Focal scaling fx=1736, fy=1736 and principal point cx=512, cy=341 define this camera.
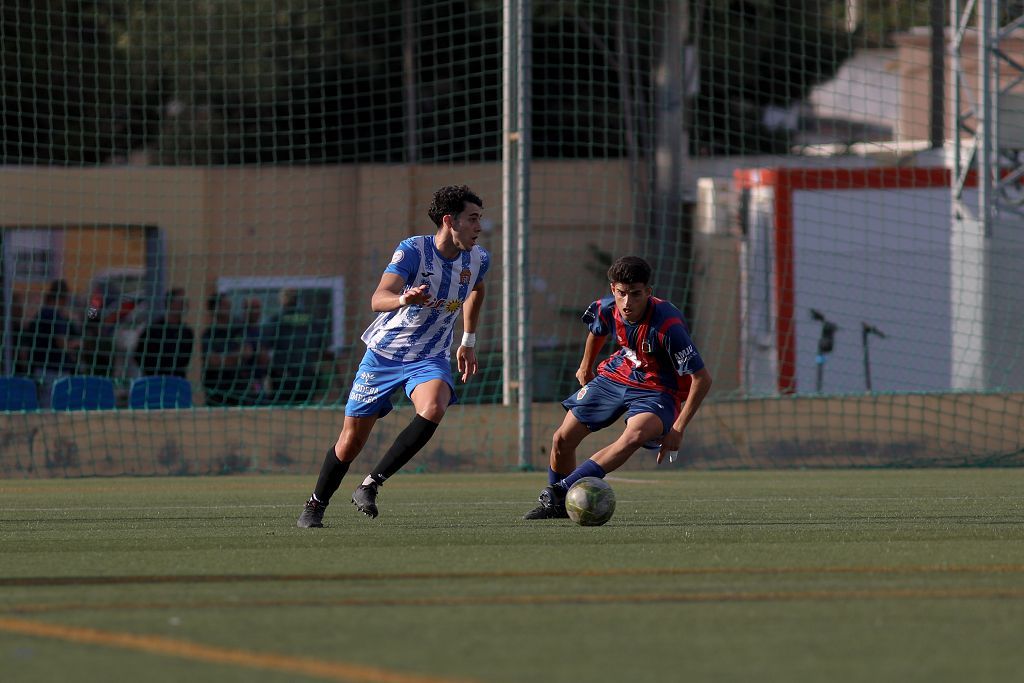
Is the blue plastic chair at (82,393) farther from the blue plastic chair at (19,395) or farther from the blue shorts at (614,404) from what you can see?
the blue shorts at (614,404)

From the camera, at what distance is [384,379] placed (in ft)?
29.0

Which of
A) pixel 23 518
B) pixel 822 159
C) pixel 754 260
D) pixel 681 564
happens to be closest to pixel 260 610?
pixel 681 564

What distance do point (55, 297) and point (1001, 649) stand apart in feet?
54.2

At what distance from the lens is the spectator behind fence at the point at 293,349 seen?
19547 mm

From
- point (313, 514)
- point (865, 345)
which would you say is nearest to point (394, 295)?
point (313, 514)

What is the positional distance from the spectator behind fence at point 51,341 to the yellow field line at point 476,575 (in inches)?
491

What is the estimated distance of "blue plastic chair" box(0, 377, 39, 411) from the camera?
53.1ft

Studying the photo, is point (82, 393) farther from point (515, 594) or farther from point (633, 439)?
point (515, 594)

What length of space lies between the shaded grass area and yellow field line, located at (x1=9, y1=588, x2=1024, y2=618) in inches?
0.6

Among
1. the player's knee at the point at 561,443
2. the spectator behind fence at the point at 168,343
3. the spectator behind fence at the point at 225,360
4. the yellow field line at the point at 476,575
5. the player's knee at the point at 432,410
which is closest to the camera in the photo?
the yellow field line at the point at 476,575

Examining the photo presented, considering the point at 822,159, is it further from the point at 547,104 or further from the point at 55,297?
the point at 55,297

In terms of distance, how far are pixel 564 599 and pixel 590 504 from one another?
9.78 ft

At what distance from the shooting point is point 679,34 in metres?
20.3

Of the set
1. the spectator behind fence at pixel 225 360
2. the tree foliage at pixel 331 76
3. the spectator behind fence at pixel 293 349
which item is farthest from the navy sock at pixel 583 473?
the tree foliage at pixel 331 76
